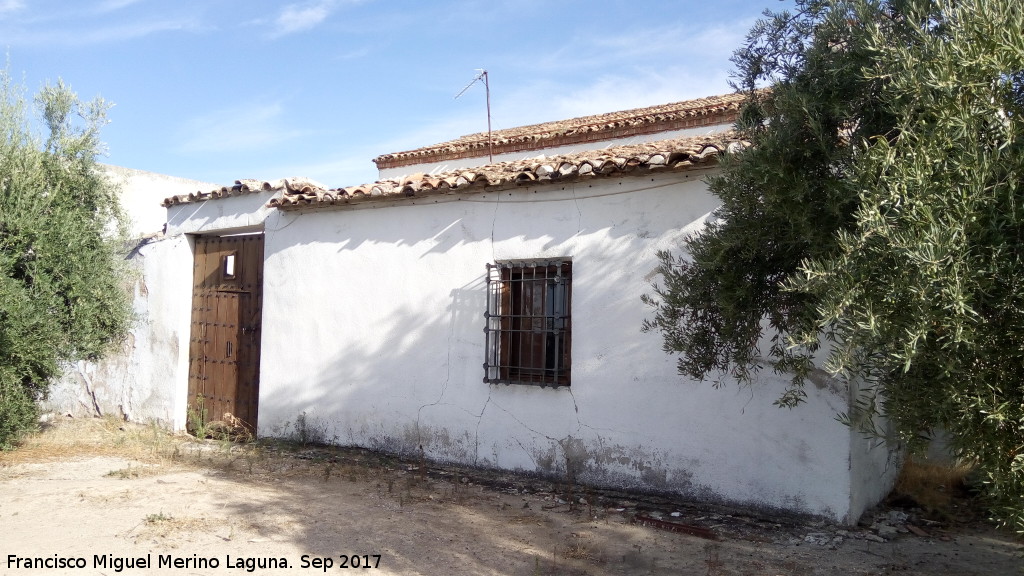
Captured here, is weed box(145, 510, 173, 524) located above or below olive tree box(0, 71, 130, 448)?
below

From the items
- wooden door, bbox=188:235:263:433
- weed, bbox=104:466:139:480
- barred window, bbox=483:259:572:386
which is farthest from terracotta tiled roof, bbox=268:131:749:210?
weed, bbox=104:466:139:480

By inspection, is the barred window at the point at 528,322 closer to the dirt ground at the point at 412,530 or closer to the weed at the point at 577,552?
the dirt ground at the point at 412,530

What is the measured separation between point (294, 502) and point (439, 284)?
246 cm

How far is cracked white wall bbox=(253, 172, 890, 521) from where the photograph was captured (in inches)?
209

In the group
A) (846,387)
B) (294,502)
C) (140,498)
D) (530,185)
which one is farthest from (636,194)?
(140,498)

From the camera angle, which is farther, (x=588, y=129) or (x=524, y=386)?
(x=588, y=129)

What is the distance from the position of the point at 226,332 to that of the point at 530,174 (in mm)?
4472

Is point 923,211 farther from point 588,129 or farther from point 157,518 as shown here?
point 588,129

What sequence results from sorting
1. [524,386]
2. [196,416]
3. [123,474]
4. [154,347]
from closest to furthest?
[123,474] → [524,386] → [196,416] → [154,347]

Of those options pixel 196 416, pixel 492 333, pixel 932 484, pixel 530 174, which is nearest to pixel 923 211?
pixel 530 174

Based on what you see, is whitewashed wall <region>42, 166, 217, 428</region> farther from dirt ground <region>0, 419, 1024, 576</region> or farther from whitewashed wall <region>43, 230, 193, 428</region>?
dirt ground <region>0, 419, 1024, 576</region>

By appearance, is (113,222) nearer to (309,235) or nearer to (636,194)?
(309,235)

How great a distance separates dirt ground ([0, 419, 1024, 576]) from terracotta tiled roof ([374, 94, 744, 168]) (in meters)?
5.74

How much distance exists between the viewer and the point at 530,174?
20.7 ft
